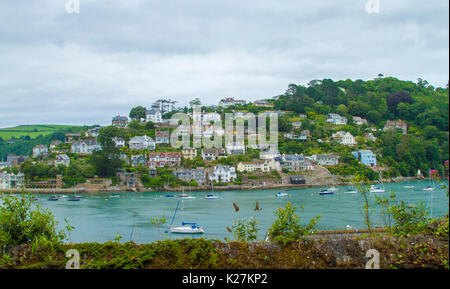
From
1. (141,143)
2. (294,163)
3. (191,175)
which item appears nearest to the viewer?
(191,175)

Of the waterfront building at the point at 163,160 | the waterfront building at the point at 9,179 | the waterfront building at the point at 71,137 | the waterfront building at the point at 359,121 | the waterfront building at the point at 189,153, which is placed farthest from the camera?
the waterfront building at the point at 359,121

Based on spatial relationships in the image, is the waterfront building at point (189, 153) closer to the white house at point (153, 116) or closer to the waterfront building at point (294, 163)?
the waterfront building at point (294, 163)

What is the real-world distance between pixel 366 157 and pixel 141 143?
20.0 metres

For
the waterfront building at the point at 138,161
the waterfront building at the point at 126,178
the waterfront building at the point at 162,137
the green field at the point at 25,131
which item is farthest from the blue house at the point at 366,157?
the green field at the point at 25,131

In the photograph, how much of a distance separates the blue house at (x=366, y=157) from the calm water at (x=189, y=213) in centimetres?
405

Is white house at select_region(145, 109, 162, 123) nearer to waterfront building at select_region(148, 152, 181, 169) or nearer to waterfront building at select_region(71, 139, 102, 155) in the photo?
waterfront building at select_region(71, 139, 102, 155)

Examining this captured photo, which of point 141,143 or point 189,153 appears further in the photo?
point 141,143

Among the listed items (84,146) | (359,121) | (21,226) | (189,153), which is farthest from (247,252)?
(359,121)

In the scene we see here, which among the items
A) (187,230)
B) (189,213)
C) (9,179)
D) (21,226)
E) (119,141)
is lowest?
(189,213)

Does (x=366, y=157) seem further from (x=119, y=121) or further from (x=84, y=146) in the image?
(x=119, y=121)

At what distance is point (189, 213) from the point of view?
17.1 meters

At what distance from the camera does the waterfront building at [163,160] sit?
30625 millimetres

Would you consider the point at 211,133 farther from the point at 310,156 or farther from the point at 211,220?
the point at 211,220
